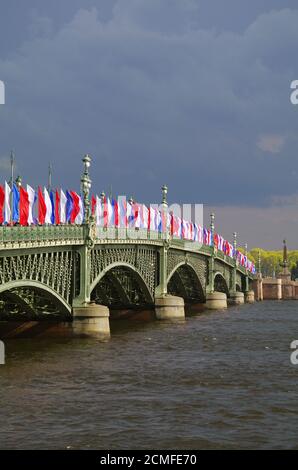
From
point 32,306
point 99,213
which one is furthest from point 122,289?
point 32,306

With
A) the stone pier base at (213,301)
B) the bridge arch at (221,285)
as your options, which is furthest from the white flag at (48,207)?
the bridge arch at (221,285)

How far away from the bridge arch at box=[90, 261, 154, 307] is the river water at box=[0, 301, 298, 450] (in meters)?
14.7

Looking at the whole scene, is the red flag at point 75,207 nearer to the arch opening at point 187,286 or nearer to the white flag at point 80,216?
the white flag at point 80,216

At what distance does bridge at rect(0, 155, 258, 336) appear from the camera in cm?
4125

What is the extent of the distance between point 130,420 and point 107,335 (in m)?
26.1

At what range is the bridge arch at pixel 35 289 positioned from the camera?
39062 mm

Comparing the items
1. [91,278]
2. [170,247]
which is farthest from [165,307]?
[91,278]

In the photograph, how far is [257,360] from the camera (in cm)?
3994

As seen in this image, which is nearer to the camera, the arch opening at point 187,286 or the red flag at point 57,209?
the red flag at point 57,209

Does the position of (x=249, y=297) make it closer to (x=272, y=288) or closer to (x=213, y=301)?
(x=272, y=288)

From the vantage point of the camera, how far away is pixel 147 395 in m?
28.7
